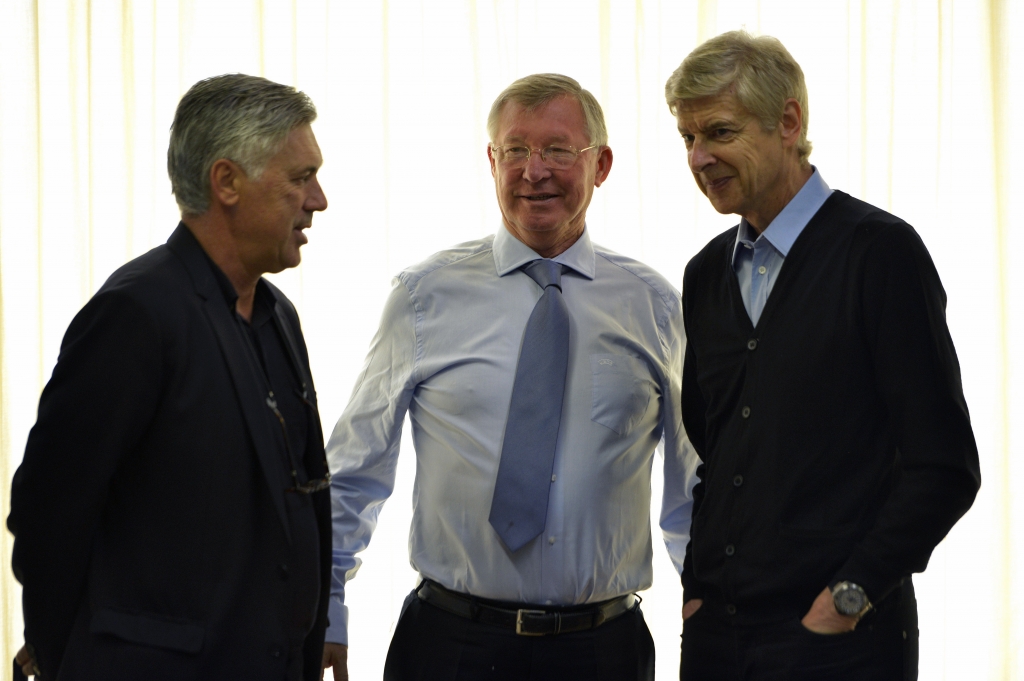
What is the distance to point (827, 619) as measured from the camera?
4.50ft

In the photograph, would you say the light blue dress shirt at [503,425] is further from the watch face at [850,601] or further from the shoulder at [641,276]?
the watch face at [850,601]

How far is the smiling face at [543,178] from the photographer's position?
1.96m

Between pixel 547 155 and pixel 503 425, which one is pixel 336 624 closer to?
pixel 503 425

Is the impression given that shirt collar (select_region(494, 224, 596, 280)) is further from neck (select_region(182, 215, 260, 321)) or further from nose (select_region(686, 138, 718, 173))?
neck (select_region(182, 215, 260, 321))

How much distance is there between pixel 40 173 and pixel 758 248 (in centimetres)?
246

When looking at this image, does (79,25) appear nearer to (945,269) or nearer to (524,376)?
(524,376)

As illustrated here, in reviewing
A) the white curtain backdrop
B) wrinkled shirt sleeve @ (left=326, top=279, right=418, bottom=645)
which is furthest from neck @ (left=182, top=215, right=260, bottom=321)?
the white curtain backdrop

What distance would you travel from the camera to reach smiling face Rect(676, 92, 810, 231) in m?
1.55

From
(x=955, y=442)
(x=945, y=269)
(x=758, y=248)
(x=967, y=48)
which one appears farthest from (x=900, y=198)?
(x=955, y=442)

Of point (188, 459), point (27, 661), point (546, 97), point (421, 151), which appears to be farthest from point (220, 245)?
point (421, 151)

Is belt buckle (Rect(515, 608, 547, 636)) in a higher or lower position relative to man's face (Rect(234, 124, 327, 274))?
lower

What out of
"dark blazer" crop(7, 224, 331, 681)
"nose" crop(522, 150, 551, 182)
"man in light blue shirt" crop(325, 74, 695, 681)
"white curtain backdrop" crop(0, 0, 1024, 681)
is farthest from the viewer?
"white curtain backdrop" crop(0, 0, 1024, 681)

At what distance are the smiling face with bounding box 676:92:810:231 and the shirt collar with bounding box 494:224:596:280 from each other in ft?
1.55

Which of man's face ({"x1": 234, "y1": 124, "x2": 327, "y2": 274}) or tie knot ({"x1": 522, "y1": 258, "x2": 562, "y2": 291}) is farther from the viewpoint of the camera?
tie knot ({"x1": 522, "y1": 258, "x2": 562, "y2": 291})
